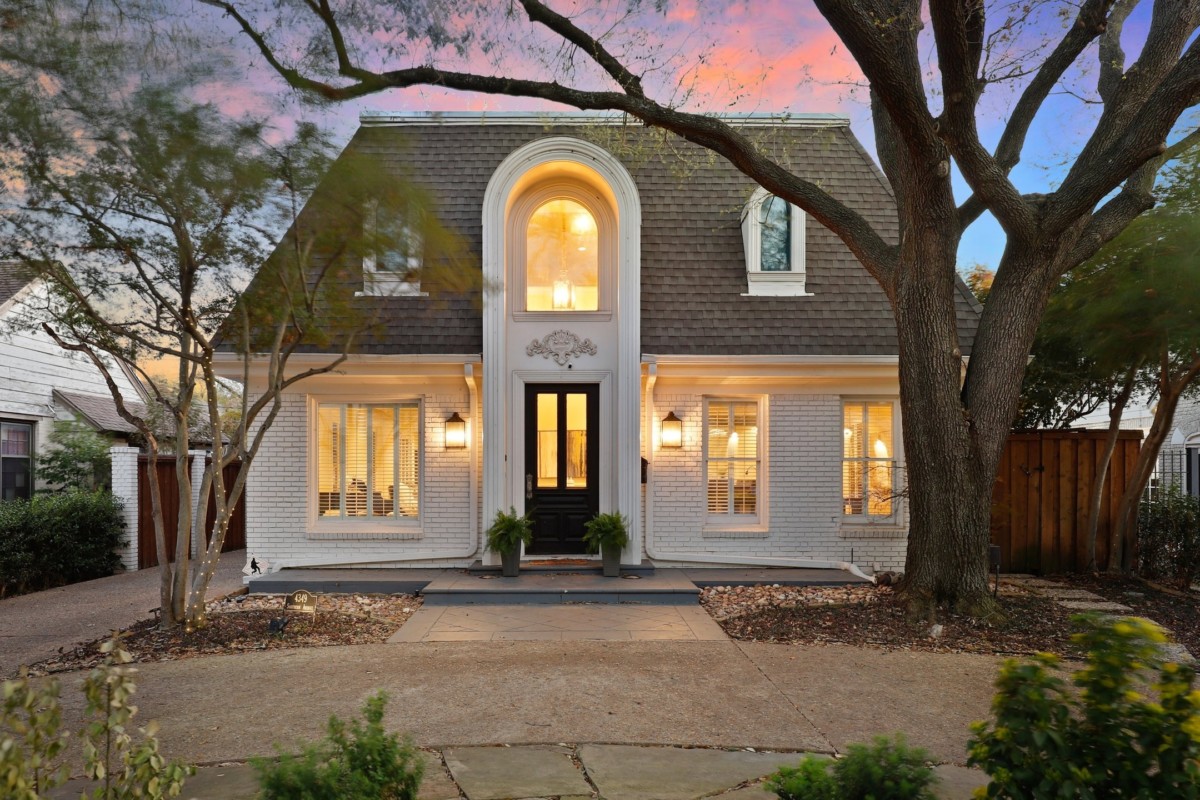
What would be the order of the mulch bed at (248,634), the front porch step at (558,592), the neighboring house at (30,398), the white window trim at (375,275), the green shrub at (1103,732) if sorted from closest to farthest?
the green shrub at (1103,732)
the mulch bed at (248,634)
the white window trim at (375,275)
the front porch step at (558,592)
the neighboring house at (30,398)

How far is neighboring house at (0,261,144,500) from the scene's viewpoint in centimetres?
1295

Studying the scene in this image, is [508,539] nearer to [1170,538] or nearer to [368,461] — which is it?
[368,461]

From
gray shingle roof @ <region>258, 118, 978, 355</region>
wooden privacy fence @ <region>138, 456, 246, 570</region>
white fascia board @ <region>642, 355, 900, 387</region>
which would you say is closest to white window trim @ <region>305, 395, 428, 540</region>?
gray shingle roof @ <region>258, 118, 978, 355</region>

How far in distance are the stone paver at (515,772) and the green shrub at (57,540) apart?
28.8ft

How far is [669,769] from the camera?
4.15 m

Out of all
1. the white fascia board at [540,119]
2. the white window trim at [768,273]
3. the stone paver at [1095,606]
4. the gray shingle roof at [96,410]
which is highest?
the white fascia board at [540,119]

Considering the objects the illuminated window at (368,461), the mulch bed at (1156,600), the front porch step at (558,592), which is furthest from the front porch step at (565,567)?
the mulch bed at (1156,600)

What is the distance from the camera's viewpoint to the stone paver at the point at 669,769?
12.7 ft

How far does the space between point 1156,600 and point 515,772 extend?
27.5ft

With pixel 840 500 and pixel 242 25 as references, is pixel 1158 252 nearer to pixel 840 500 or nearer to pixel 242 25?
pixel 840 500

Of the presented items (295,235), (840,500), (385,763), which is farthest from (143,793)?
(840,500)

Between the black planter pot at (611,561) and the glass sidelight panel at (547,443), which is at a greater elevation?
the glass sidelight panel at (547,443)

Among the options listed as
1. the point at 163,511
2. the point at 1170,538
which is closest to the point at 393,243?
the point at 163,511

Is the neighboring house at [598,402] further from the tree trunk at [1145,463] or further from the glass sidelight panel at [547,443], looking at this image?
the tree trunk at [1145,463]
